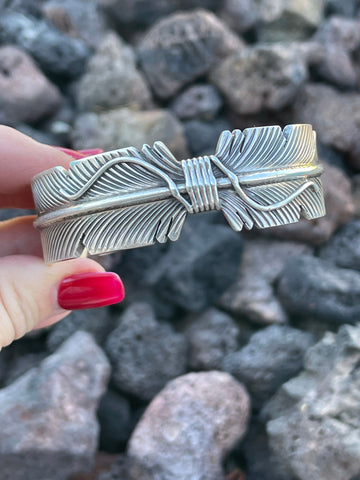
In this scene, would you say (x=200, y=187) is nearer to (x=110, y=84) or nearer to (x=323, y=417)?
(x=323, y=417)

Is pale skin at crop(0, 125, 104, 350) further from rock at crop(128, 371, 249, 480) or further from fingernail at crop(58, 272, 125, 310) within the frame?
rock at crop(128, 371, 249, 480)

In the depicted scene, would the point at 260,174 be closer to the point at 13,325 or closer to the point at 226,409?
the point at 13,325

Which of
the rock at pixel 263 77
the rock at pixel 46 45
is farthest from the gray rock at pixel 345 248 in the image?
the rock at pixel 46 45

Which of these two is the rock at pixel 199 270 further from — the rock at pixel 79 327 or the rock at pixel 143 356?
the rock at pixel 79 327

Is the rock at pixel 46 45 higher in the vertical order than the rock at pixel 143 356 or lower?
higher

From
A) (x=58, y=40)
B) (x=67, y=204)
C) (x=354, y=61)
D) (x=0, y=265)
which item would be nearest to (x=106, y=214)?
(x=67, y=204)

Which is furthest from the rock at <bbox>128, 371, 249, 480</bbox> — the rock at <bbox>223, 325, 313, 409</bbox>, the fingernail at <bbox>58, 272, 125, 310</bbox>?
the fingernail at <bbox>58, 272, 125, 310</bbox>
